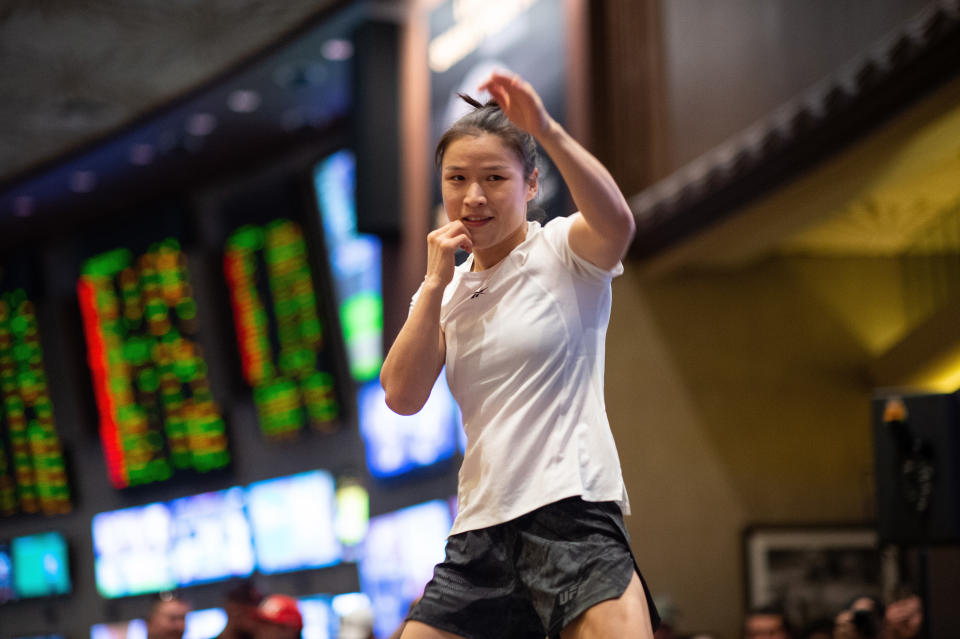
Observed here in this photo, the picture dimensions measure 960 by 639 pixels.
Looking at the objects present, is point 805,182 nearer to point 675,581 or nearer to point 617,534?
point 675,581

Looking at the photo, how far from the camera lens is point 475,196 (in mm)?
1956

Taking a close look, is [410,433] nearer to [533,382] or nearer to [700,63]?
[700,63]

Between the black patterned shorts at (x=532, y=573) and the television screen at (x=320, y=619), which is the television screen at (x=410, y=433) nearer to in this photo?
the television screen at (x=320, y=619)

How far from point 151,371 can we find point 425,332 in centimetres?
911

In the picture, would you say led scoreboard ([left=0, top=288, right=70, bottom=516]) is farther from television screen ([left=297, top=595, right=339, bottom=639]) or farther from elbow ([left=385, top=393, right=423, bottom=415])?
elbow ([left=385, top=393, right=423, bottom=415])

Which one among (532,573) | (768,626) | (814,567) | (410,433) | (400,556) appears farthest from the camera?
(400,556)

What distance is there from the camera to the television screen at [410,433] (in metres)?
7.18

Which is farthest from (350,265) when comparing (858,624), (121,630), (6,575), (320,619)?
(6,575)

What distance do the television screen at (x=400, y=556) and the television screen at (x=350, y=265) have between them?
49.3 inches

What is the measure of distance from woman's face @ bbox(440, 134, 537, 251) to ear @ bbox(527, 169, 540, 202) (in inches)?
2.0

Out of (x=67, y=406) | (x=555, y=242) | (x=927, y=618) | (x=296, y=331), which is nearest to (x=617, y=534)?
(x=555, y=242)

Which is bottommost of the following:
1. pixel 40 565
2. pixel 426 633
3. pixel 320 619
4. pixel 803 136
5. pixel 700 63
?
pixel 320 619

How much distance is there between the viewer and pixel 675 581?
246 inches

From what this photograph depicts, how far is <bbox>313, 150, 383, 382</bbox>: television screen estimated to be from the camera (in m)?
8.73
